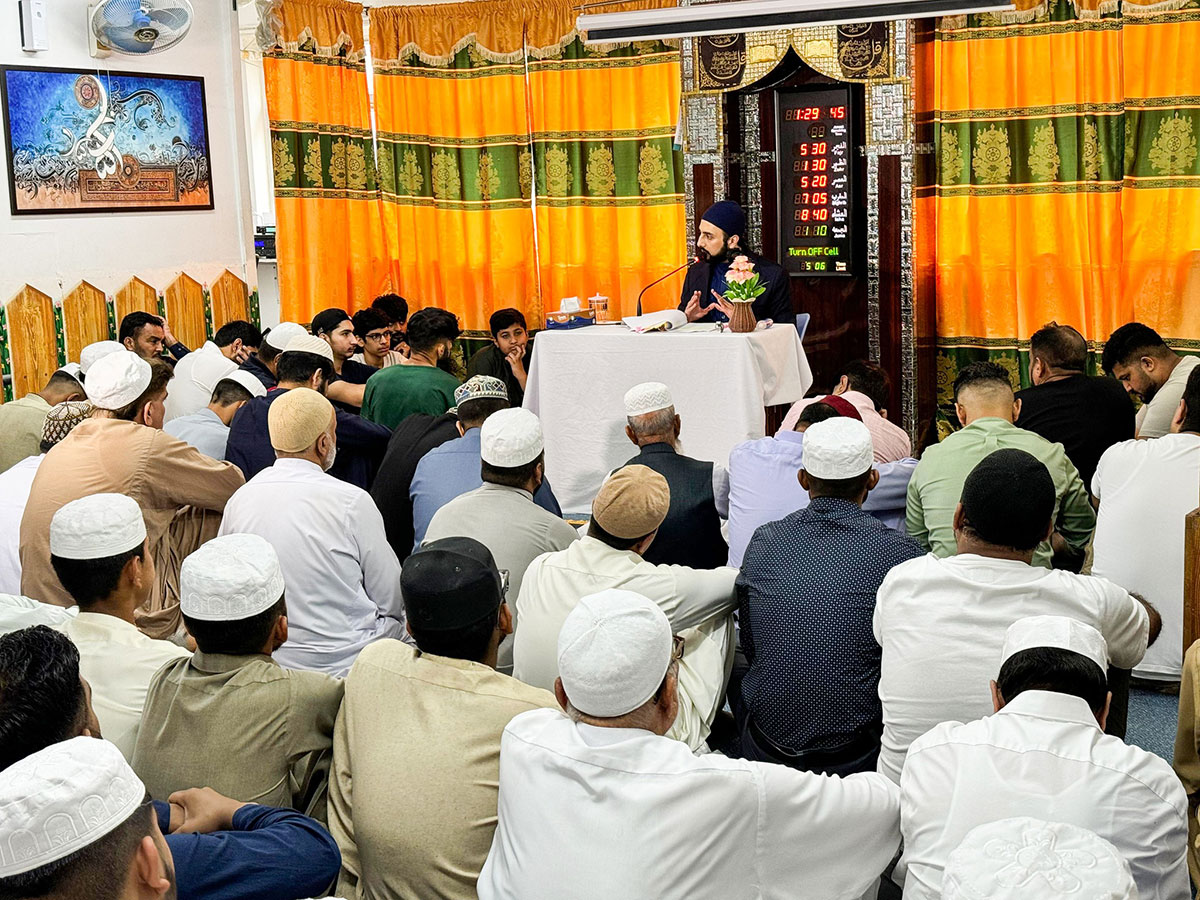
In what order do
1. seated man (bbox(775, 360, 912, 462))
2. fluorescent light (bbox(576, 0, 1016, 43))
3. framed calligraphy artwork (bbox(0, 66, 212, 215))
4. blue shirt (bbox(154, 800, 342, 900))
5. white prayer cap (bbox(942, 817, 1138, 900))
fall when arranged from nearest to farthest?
white prayer cap (bbox(942, 817, 1138, 900)) < blue shirt (bbox(154, 800, 342, 900)) < seated man (bbox(775, 360, 912, 462)) < fluorescent light (bbox(576, 0, 1016, 43)) < framed calligraphy artwork (bbox(0, 66, 212, 215))

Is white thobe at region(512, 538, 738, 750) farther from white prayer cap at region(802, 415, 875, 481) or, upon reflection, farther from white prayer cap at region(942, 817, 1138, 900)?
white prayer cap at region(942, 817, 1138, 900)

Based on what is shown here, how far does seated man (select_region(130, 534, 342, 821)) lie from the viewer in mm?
2281

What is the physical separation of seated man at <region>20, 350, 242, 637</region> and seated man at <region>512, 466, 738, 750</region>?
130cm

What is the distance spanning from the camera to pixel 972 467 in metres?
3.61

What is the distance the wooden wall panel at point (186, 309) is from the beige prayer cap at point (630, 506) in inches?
184

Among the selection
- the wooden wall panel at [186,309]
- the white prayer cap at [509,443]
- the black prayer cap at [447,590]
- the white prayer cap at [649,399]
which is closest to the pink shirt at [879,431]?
the white prayer cap at [649,399]

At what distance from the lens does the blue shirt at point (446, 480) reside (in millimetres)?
4012

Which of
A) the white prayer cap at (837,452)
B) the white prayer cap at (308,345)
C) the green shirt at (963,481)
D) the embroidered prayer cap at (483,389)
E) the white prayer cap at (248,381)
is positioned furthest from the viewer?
the white prayer cap at (308,345)

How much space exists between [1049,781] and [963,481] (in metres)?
1.81

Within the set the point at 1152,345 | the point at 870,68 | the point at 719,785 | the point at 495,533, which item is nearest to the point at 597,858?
the point at 719,785

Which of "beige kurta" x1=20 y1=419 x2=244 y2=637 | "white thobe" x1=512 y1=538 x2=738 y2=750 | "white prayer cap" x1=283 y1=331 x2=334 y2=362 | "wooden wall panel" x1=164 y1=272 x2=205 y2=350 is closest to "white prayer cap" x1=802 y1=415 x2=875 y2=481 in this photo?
"white thobe" x1=512 y1=538 x2=738 y2=750

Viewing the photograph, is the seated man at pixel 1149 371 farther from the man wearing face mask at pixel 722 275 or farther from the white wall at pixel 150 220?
the white wall at pixel 150 220

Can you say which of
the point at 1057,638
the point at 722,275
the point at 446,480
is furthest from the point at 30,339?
the point at 1057,638

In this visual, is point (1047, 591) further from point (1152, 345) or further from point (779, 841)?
point (1152, 345)
